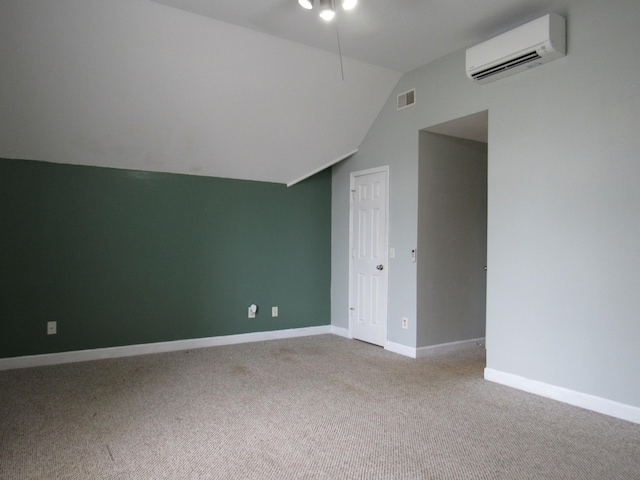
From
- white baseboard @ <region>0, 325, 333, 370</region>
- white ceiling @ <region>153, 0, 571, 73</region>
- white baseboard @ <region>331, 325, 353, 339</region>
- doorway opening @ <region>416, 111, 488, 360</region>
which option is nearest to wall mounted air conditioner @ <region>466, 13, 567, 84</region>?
white ceiling @ <region>153, 0, 571, 73</region>

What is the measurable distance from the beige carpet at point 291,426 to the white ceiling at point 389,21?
2.96 m

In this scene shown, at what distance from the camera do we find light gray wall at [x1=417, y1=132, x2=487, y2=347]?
176 inches

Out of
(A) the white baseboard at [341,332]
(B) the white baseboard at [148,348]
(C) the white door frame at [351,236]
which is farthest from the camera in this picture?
(A) the white baseboard at [341,332]

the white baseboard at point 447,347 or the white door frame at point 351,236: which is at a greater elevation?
the white door frame at point 351,236

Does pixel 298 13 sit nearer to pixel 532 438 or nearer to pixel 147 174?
pixel 147 174

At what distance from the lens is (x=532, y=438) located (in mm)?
2551

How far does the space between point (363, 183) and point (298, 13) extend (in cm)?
224

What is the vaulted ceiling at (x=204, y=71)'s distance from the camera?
3174mm

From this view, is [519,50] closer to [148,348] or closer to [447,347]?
[447,347]

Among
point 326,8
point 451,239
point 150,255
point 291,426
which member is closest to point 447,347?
point 451,239

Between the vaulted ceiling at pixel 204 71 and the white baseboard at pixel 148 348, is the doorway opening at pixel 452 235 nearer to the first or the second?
the vaulted ceiling at pixel 204 71

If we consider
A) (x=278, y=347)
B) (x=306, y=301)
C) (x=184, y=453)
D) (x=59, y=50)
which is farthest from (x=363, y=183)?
(x=184, y=453)

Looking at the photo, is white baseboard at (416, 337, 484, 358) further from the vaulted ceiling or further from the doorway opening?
the vaulted ceiling

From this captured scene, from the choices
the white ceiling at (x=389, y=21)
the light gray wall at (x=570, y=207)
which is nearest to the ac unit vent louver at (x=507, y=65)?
the light gray wall at (x=570, y=207)
